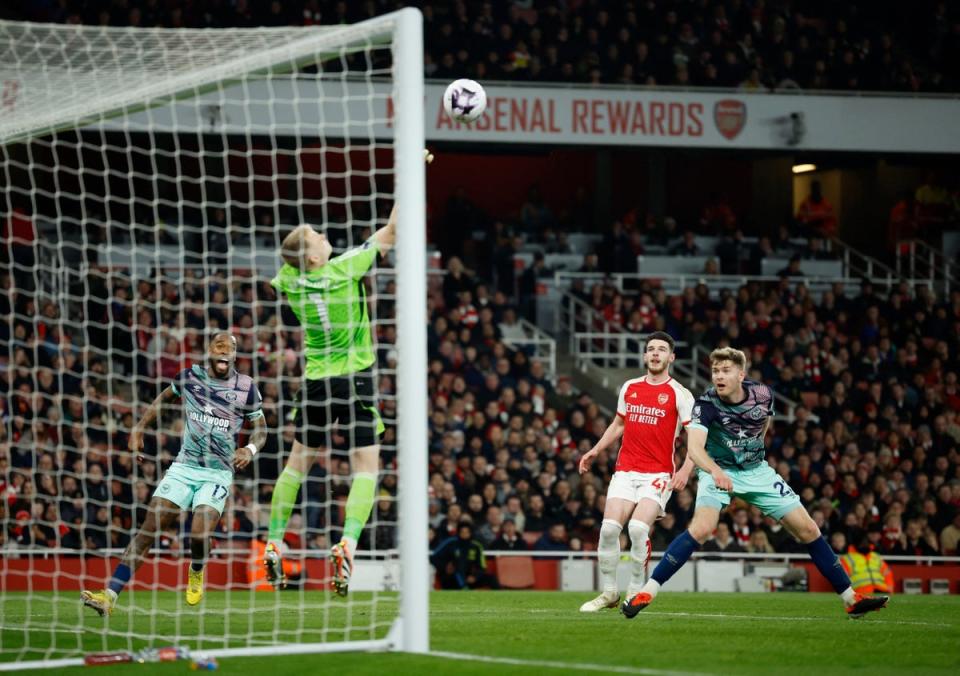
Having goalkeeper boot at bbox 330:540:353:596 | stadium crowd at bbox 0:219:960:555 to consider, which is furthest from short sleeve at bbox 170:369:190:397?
stadium crowd at bbox 0:219:960:555

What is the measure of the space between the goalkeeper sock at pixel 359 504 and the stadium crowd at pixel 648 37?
545 inches

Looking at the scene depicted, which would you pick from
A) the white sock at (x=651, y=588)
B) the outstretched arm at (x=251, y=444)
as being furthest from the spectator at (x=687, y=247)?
the white sock at (x=651, y=588)

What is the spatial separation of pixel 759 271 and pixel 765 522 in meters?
7.04

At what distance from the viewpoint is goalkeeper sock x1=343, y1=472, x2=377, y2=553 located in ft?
28.8

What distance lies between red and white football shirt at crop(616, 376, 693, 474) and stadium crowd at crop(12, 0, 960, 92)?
12.4 m

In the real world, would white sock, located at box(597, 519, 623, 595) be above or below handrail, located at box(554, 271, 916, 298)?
below

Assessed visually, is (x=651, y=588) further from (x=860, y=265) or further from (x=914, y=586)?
(x=860, y=265)

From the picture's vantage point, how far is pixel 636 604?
939cm

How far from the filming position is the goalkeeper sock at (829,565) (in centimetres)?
991

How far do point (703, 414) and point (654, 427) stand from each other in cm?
109

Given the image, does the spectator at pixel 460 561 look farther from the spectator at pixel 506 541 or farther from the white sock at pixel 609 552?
the white sock at pixel 609 552

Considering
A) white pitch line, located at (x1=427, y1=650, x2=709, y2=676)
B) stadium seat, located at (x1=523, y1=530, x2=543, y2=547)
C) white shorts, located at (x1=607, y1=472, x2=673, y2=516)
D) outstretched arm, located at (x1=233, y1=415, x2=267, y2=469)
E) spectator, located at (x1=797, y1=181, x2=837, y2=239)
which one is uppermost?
spectator, located at (x1=797, y1=181, x2=837, y2=239)

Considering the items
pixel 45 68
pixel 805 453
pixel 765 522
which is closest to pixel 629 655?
pixel 45 68

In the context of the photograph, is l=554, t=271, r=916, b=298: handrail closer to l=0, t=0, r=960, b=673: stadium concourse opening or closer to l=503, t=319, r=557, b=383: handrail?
l=0, t=0, r=960, b=673: stadium concourse opening
